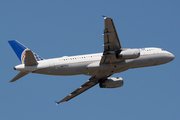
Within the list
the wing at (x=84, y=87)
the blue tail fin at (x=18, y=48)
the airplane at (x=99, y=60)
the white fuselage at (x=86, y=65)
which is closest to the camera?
the airplane at (x=99, y=60)

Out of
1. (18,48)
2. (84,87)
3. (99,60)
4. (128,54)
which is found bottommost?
(84,87)

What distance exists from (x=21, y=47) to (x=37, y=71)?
220 inches

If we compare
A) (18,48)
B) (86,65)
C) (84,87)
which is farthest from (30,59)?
(84,87)

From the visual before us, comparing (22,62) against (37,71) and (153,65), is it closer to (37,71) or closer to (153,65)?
(37,71)

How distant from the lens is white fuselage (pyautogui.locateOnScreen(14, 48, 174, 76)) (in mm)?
42719

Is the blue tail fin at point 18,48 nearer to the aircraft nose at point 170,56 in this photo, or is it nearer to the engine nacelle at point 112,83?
the engine nacelle at point 112,83

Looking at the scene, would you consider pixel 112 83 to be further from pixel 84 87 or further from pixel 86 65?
pixel 86 65

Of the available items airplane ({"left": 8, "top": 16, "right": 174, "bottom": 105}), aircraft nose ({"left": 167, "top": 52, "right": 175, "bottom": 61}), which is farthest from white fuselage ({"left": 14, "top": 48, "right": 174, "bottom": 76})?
aircraft nose ({"left": 167, "top": 52, "right": 175, "bottom": 61})

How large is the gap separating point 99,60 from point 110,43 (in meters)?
5.43

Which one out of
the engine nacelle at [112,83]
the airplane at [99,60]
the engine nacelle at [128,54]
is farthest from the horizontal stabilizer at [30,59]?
the engine nacelle at [112,83]

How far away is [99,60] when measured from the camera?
45.5 metres

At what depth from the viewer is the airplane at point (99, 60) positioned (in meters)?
41.1

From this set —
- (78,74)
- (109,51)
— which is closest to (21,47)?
(78,74)

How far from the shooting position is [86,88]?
53.0 m
